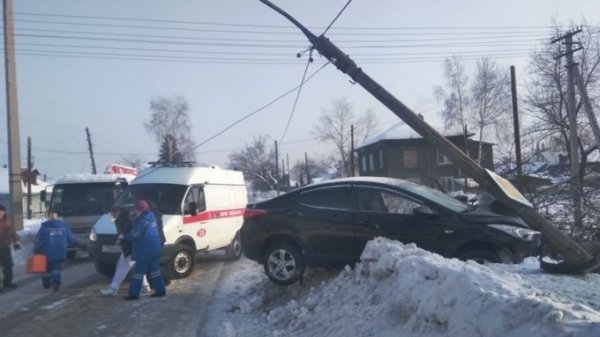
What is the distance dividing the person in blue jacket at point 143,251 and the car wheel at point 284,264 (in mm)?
1944

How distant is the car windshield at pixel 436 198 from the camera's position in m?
8.00

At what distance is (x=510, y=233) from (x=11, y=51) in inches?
728

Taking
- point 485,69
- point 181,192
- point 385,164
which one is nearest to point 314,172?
point 385,164

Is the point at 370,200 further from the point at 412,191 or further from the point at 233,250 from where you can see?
the point at 233,250

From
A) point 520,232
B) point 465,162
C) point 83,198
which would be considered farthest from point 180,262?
point 520,232

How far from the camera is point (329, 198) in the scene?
8.50 meters

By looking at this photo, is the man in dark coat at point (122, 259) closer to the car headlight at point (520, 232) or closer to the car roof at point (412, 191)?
the car roof at point (412, 191)

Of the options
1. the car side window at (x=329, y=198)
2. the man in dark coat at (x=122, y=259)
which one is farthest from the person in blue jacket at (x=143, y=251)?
the car side window at (x=329, y=198)

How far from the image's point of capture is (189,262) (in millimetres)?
11047

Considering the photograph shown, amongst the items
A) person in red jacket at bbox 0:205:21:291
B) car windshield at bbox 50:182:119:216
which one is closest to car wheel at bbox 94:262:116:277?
person in red jacket at bbox 0:205:21:291

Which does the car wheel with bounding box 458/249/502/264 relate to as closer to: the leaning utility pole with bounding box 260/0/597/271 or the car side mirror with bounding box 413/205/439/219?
the car side mirror with bounding box 413/205/439/219

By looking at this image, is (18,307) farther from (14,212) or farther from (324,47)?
(14,212)

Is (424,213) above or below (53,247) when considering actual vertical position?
above

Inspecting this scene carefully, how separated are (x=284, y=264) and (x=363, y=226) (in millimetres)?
1389
